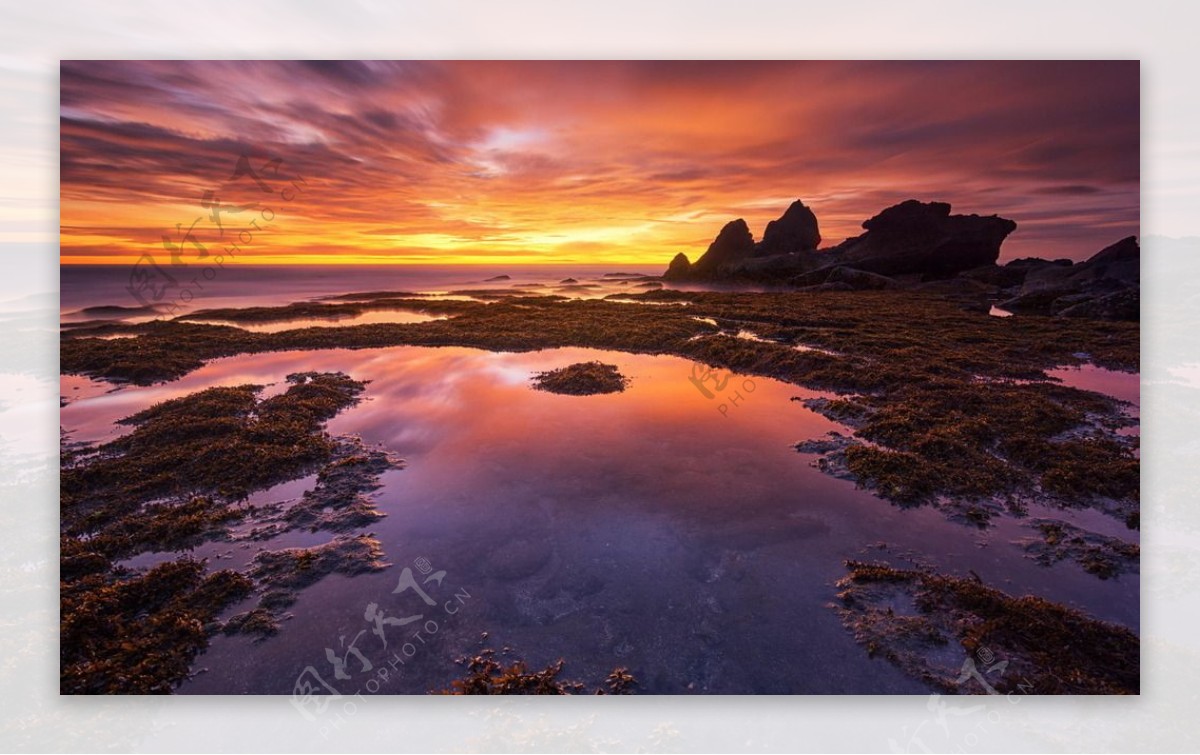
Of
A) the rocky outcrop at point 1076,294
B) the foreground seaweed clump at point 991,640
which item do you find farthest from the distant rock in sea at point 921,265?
the foreground seaweed clump at point 991,640

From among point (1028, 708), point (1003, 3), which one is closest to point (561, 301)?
point (1003, 3)

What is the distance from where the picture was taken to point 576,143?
343 inches

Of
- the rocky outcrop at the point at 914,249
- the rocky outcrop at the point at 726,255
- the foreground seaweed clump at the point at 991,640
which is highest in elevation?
the rocky outcrop at the point at 726,255

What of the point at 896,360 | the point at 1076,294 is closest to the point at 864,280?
the point at 1076,294

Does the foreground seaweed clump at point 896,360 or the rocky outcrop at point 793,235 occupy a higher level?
the rocky outcrop at point 793,235

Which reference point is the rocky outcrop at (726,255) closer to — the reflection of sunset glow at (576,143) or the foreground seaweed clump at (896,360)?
the foreground seaweed clump at (896,360)

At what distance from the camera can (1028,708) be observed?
4336 mm

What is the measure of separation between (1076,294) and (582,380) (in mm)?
Result: 23033

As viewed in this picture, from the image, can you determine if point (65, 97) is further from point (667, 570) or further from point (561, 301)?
point (561, 301)

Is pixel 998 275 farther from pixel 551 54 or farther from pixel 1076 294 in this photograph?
pixel 551 54

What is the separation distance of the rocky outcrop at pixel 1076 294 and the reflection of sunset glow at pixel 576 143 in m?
9.47

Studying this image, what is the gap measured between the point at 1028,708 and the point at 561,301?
29912 mm

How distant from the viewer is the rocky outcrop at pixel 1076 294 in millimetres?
17622

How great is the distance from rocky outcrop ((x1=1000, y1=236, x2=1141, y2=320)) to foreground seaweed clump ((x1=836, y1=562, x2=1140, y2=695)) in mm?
14348
